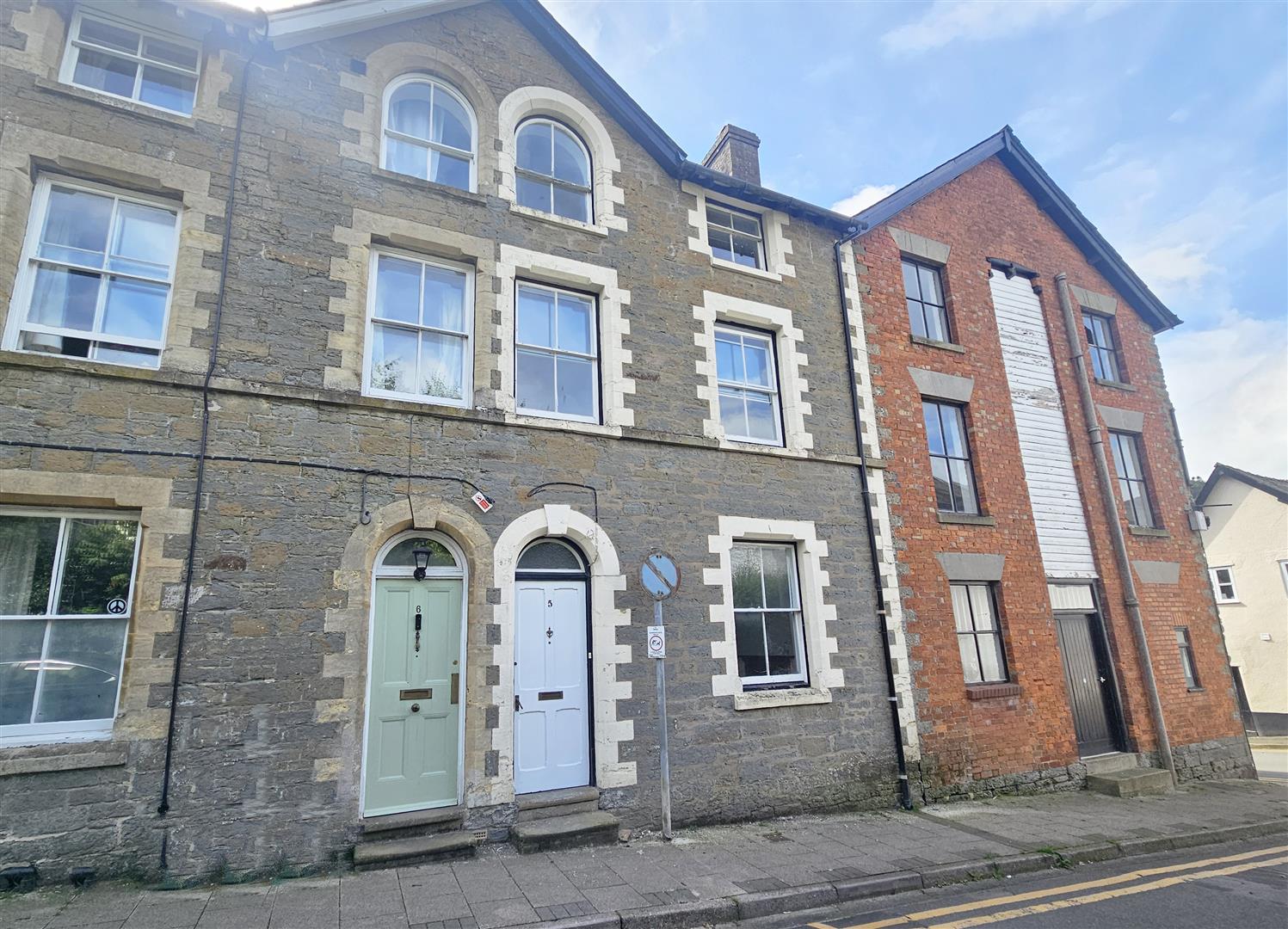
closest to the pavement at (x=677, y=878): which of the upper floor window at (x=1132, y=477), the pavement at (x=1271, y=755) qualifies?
the upper floor window at (x=1132, y=477)

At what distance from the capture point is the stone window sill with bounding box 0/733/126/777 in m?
5.40

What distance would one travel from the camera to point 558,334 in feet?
29.0

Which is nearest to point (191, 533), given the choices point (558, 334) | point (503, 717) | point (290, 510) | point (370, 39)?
point (290, 510)

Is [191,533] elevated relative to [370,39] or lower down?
lower down

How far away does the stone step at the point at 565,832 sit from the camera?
657 cm

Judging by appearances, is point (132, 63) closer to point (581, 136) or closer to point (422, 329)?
point (422, 329)

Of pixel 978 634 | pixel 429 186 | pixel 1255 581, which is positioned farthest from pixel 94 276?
pixel 1255 581

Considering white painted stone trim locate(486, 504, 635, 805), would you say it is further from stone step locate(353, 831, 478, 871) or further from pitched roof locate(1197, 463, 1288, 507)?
pitched roof locate(1197, 463, 1288, 507)

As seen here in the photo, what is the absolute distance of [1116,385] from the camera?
1377 cm

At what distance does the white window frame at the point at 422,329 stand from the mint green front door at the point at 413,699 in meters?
2.05

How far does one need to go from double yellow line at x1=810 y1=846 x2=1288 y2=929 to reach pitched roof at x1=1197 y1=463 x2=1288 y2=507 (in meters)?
14.9

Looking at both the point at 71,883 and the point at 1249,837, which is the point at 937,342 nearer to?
the point at 1249,837

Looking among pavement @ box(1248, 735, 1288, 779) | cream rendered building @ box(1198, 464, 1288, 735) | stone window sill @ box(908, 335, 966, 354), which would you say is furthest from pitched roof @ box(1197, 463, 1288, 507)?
stone window sill @ box(908, 335, 966, 354)

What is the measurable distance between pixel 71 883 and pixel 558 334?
6.94 metres
